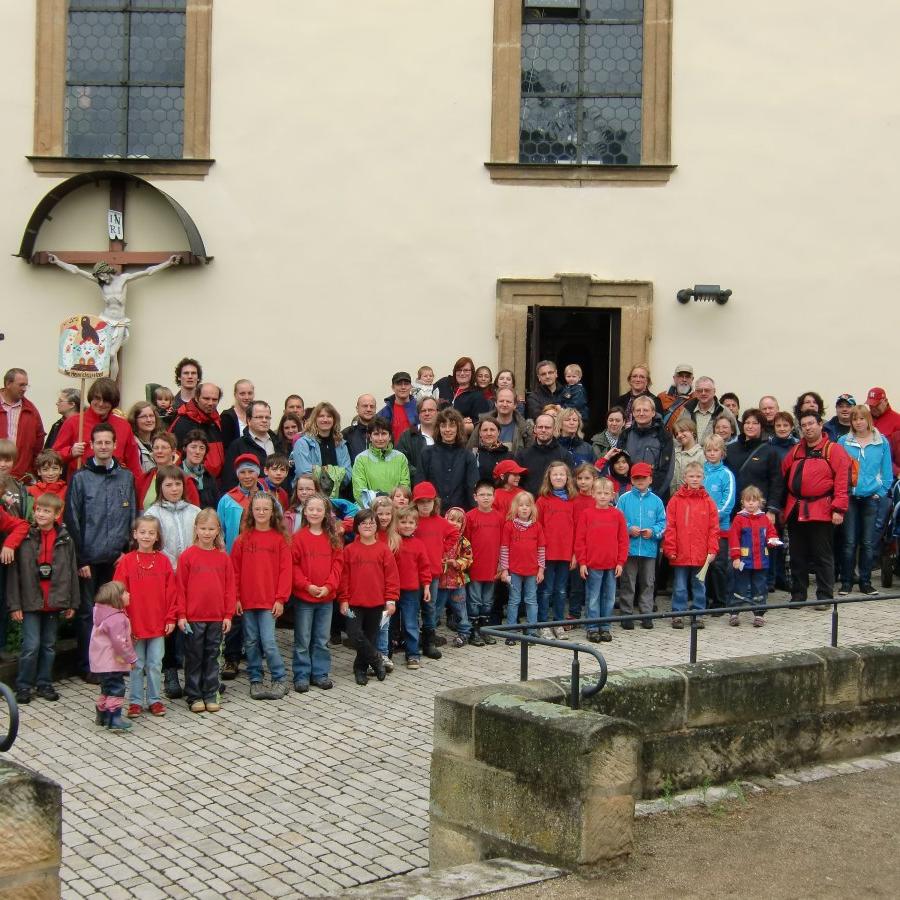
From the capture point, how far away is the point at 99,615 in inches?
337

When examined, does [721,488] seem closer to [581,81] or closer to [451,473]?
[451,473]

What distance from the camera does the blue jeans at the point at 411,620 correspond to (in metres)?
10.0

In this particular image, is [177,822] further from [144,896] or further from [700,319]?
[700,319]

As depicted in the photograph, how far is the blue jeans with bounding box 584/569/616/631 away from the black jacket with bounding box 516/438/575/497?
89cm

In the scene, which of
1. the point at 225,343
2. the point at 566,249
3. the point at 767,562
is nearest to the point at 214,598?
the point at 767,562

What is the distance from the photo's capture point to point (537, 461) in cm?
1148

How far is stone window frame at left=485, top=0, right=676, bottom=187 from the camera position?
575 inches

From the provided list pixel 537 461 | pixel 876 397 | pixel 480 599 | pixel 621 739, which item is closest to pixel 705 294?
pixel 876 397

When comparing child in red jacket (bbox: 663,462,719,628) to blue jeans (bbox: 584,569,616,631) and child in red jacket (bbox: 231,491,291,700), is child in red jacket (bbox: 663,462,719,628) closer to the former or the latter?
blue jeans (bbox: 584,569,616,631)

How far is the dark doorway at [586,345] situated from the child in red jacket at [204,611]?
19.0 feet

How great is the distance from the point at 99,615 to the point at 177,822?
6.84 ft

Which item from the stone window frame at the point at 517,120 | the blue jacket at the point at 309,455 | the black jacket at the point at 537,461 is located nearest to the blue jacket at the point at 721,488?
the black jacket at the point at 537,461

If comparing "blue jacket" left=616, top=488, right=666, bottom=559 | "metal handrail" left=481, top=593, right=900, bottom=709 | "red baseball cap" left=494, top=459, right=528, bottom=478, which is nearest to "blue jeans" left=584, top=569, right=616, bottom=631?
"blue jacket" left=616, top=488, right=666, bottom=559

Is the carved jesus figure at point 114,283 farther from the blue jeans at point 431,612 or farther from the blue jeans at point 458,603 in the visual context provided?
the blue jeans at point 431,612
